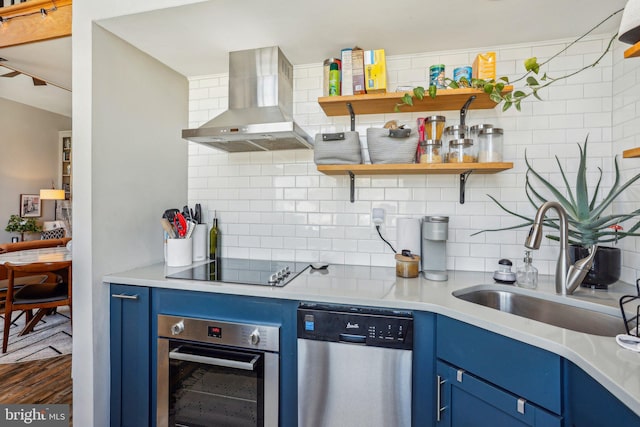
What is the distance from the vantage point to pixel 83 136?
166cm

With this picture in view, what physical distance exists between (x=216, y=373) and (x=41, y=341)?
8.07ft

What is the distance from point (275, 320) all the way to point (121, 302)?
0.85 meters

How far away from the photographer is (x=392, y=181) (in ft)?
6.61

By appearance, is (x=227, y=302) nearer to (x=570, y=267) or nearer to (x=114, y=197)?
Answer: (x=114, y=197)

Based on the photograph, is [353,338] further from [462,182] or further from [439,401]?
[462,182]

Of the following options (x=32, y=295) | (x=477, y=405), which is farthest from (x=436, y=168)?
(x=32, y=295)

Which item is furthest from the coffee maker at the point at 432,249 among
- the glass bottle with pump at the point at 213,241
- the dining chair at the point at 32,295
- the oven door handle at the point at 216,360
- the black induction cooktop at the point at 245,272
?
the dining chair at the point at 32,295

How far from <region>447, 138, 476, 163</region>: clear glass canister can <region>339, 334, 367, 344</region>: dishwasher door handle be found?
38.2 inches

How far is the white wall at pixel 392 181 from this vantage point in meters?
1.76

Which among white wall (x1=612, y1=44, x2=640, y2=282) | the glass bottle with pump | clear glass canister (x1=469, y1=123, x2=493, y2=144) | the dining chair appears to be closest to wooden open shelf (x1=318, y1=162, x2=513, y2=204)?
clear glass canister (x1=469, y1=123, x2=493, y2=144)

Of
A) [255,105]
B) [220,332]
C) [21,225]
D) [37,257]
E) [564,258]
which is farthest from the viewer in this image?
[21,225]

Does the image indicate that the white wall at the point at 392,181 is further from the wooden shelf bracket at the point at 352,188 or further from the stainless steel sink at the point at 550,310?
→ the stainless steel sink at the point at 550,310

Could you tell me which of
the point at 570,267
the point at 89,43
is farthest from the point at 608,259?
the point at 89,43

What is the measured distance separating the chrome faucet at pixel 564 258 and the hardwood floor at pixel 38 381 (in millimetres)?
2690
